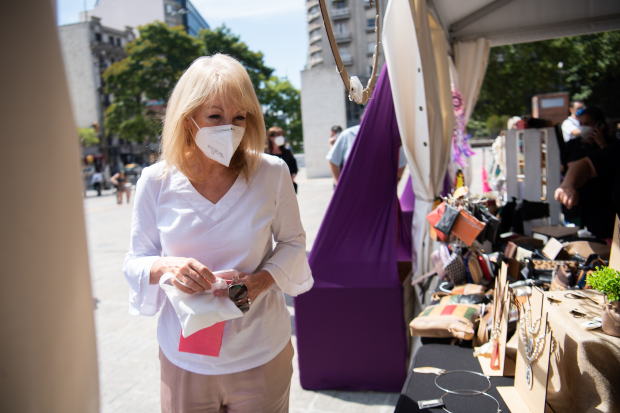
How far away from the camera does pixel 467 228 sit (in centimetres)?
252

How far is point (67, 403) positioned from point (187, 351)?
725mm

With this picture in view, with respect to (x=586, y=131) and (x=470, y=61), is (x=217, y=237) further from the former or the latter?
(x=586, y=131)

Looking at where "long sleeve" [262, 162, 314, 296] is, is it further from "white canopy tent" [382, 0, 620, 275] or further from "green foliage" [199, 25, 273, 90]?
"green foliage" [199, 25, 273, 90]

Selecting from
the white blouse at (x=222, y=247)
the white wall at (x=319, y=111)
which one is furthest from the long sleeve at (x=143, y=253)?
the white wall at (x=319, y=111)

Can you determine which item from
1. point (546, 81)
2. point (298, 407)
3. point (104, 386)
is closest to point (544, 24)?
point (298, 407)

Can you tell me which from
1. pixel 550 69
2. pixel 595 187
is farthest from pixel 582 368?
pixel 550 69

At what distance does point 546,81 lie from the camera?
24.7 meters

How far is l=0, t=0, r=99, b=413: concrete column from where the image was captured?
0.48 m

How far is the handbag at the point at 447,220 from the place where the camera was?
8.36ft

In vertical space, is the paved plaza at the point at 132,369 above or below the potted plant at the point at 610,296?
below

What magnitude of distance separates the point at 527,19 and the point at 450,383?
4822 mm

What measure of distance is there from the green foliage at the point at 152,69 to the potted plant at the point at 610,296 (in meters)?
26.5

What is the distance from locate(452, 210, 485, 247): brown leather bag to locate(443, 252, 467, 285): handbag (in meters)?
0.13

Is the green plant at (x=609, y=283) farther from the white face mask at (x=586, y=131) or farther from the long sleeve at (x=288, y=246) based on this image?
the white face mask at (x=586, y=131)
